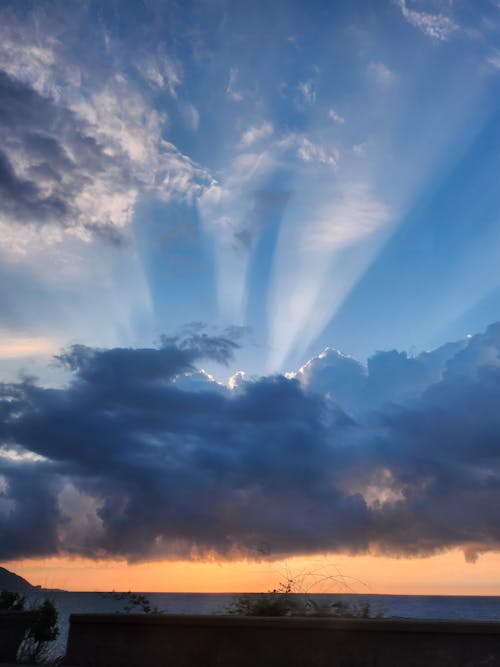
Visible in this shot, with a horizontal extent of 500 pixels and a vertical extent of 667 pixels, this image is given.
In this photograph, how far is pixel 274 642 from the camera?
10172mm

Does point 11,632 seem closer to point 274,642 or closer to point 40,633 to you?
point 40,633

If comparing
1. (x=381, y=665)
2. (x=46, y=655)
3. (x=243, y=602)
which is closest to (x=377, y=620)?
(x=381, y=665)

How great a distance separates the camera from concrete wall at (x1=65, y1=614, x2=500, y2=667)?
31.8 ft

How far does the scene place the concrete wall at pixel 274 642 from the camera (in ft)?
31.8

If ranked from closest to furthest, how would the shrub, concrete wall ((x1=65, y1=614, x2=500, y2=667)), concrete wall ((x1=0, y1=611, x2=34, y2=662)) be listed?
concrete wall ((x1=65, y1=614, x2=500, y2=667))
concrete wall ((x1=0, y1=611, x2=34, y2=662))
the shrub

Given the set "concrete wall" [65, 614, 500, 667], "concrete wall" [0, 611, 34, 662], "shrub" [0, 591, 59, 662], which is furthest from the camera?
"shrub" [0, 591, 59, 662]

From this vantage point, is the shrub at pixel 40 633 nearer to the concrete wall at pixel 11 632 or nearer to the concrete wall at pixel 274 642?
the concrete wall at pixel 11 632

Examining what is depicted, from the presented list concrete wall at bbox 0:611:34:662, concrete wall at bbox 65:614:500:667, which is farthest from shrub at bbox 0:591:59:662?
concrete wall at bbox 65:614:500:667

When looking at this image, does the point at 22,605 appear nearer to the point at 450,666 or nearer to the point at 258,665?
the point at 258,665

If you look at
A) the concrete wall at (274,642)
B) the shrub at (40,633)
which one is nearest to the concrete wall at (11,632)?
the shrub at (40,633)

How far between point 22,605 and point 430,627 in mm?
9942

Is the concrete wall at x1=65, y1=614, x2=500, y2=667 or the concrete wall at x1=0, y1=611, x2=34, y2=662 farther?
the concrete wall at x1=0, y1=611, x2=34, y2=662

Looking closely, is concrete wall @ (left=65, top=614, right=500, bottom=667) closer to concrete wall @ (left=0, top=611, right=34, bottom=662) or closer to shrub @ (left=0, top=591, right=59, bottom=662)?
concrete wall @ (left=0, top=611, right=34, bottom=662)

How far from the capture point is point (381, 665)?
9781 mm
